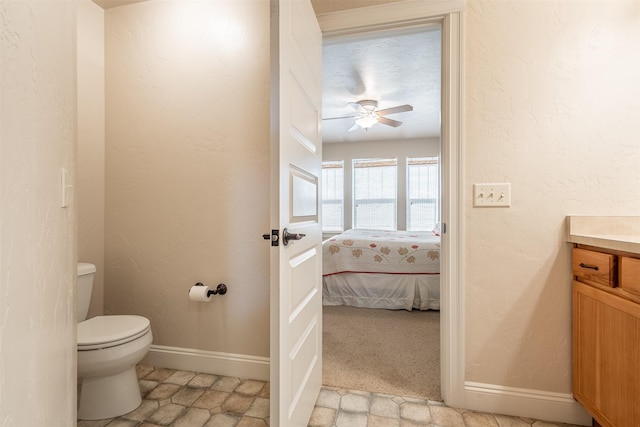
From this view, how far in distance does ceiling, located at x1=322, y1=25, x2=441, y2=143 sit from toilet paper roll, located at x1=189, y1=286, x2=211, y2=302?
1617mm

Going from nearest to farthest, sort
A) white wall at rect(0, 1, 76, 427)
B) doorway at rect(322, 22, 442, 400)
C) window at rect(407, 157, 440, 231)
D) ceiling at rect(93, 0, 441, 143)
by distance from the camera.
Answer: white wall at rect(0, 1, 76, 427) → doorway at rect(322, 22, 442, 400) → ceiling at rect(93, 0, 441, 143) → window at rect(407, 157, 440, 231)

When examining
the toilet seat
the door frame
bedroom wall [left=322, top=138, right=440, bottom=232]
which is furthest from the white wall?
bedroom wall [left=322, top=138, right=440, bottom=232]

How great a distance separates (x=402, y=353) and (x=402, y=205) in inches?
167

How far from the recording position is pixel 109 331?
5.04ft

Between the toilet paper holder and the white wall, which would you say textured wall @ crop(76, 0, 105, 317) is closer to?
the toilet paper holder

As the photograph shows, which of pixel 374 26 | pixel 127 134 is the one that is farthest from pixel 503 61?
pixel 127 134

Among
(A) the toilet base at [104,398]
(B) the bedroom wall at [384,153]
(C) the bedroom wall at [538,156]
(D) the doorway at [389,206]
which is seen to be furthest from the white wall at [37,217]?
(B) the bedroom wall at [384,153]

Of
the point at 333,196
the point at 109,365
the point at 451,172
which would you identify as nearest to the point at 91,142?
the point at 109,365

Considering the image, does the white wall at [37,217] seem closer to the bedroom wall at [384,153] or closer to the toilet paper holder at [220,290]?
the toilet paper holder at [220,290]

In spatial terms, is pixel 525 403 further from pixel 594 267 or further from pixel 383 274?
pixel 383 274

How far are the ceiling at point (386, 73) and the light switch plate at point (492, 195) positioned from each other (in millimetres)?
897

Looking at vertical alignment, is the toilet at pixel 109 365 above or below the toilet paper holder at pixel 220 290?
below

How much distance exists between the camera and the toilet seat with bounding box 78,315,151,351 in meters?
1.44

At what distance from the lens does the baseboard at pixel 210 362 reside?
1.87 m
